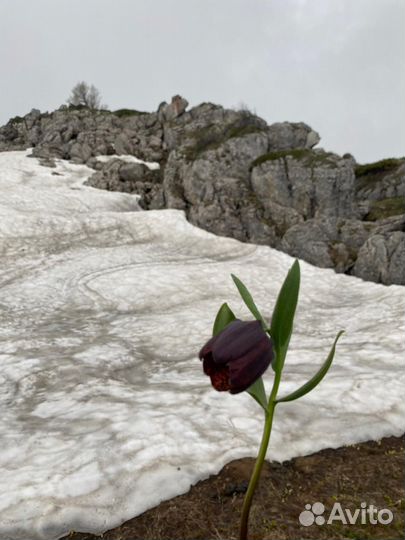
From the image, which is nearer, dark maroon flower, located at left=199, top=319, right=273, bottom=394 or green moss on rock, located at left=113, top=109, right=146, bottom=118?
dark maroon flower, located at left=199, top=319, right=273, bottom=394

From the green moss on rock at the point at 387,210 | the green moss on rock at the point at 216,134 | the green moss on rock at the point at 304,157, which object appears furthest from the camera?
the green moss on rock at the point at 216,134

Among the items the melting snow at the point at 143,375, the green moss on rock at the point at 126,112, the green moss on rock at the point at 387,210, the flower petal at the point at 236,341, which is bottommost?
the melting snow at the point at 143,375

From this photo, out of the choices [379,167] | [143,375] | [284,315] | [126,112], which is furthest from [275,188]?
[126,112]

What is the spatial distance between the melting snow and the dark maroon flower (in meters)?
2.37

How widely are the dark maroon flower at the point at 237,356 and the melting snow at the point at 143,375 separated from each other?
237 cm

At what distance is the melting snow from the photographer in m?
4.02

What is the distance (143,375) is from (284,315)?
19.2 ft

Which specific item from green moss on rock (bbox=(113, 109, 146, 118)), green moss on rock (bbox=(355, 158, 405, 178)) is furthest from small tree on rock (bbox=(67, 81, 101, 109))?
green moss on rock (bbox=(355, 158, 405, 178))

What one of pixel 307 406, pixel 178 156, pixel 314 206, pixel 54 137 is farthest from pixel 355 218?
pixel 54 137

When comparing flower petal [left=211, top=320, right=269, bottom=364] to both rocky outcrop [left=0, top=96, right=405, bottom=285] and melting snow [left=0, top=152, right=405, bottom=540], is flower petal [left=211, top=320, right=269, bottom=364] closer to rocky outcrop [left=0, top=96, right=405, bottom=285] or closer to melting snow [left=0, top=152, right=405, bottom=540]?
melting snow [left=0, top=152, right=405, bottom=540]

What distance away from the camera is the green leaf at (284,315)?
2.23 m

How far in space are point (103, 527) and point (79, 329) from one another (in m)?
7.09

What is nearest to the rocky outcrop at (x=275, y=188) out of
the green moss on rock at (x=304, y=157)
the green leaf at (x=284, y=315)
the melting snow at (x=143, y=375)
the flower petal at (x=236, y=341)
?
the green moss on rock at (x=304, y=157)

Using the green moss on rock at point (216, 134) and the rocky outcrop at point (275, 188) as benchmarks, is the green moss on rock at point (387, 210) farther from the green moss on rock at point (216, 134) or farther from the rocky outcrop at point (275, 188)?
the green moss on rock at point (216, 134)
